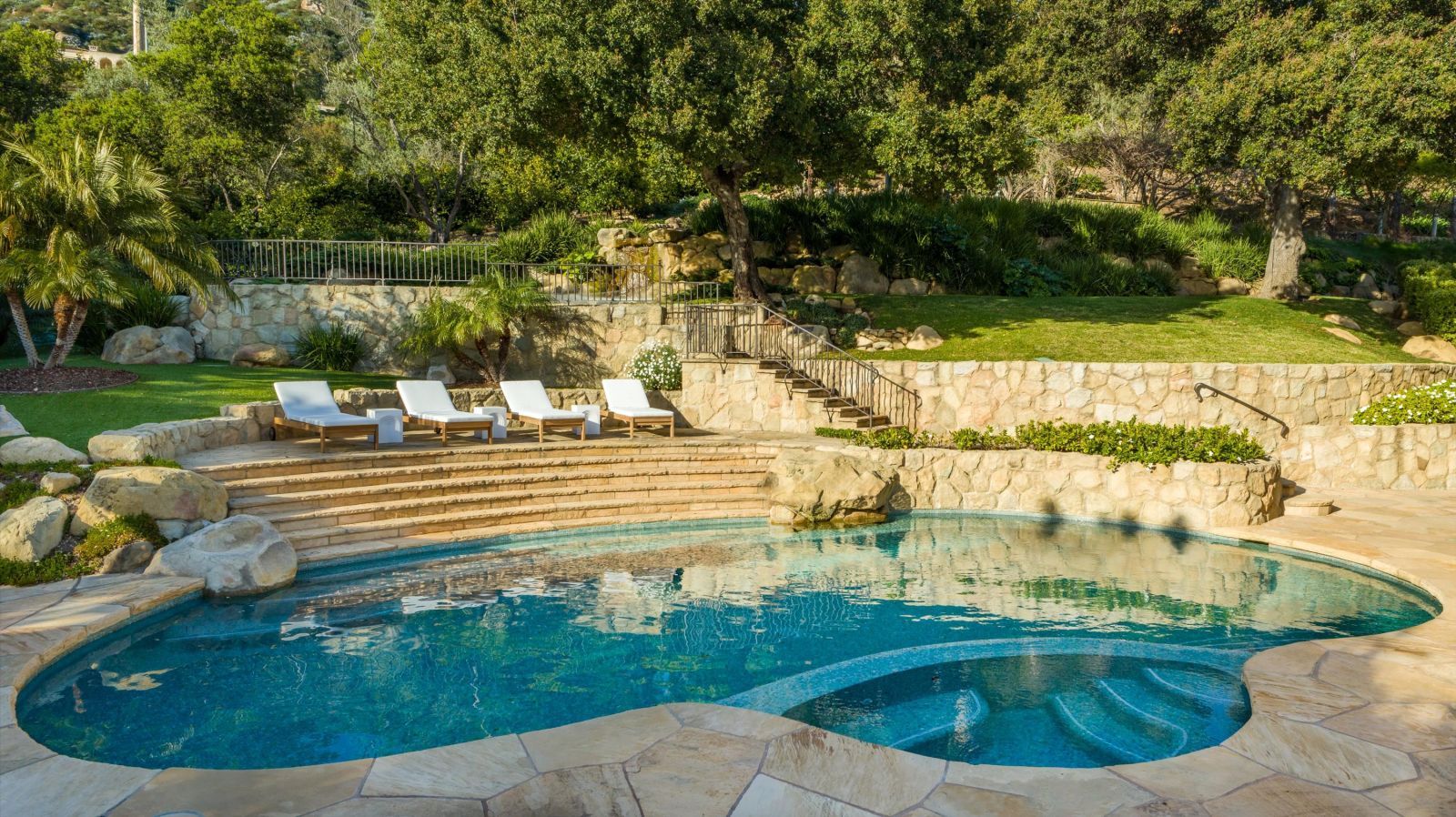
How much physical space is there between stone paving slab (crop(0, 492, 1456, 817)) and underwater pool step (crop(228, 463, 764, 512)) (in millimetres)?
4645

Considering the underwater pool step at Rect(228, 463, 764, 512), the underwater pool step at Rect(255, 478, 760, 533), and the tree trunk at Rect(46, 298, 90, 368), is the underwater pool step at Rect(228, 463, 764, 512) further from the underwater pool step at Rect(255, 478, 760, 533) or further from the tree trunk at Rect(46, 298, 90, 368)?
the tree trunk at Rect(46, 298, 90, 368)

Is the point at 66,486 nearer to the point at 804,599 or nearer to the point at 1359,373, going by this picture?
the point at 804,599

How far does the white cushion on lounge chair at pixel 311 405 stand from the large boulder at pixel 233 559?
127 inches

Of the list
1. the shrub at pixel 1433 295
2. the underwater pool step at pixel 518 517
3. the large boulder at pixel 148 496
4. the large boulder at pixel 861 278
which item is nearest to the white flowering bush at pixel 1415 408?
the shrub at pixel 1433 295

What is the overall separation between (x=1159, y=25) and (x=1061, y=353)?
10644 mm

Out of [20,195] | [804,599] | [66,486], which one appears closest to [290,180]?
[20,195]

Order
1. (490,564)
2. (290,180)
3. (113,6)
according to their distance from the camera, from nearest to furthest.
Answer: (490,564)
(290,180)
(113,6)

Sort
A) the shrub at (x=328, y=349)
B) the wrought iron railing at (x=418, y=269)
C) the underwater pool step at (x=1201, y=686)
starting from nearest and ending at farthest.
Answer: the underwater pool step at (x=1201, y=686) < the shrub at (x=328, y=349) < the wrought iron railing at (x=418, y=269)

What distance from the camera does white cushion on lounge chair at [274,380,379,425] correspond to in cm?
1245

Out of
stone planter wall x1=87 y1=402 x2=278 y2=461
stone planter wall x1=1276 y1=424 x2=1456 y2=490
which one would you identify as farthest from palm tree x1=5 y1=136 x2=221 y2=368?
stone planter wall x1=1276 y1=424 x2=1456 y2=490

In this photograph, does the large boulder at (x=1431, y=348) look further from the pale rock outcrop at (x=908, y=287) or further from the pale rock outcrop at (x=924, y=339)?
the pale rock outcrop at (x=924, y=339)

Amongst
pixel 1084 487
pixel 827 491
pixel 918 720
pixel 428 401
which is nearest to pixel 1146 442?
pixel 1084 487

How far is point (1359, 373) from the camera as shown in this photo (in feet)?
47.9

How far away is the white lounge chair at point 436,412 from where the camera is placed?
525 inches
